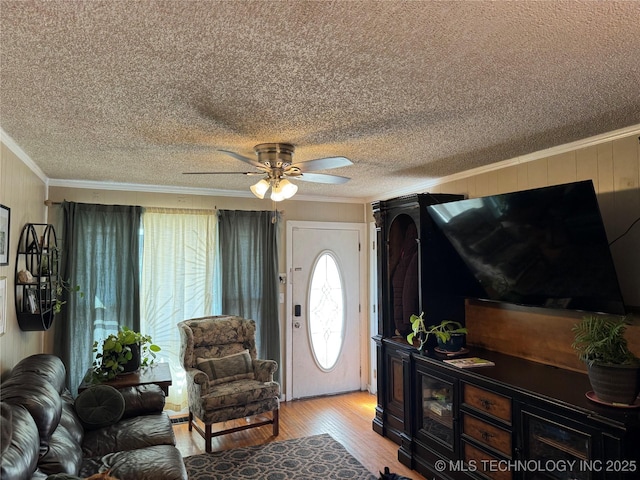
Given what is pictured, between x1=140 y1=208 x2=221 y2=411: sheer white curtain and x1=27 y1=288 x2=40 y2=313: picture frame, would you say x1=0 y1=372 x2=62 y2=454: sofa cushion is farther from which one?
x1=140 y1=208 x2=221 y2=411: sheer white curtain

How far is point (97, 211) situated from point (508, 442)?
13.6 feet

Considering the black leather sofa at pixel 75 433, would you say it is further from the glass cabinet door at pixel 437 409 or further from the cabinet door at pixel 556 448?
the cabinet door at pixel 556 448

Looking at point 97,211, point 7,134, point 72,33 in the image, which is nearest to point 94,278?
point 97,211

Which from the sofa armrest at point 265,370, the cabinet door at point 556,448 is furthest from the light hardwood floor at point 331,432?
the cabinet door at point 556,448

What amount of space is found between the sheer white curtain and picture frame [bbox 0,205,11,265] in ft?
5.91

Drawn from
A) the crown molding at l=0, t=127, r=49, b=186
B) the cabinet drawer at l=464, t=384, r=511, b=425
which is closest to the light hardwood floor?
the cabinet drawer at l=464, t=384, r=511, b=425

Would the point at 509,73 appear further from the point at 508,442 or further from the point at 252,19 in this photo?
the point at 508,442

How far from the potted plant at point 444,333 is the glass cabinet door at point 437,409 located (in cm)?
27

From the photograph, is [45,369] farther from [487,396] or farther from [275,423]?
[487,396]

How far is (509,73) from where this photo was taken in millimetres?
1858

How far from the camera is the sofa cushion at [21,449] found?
1739 millimetres

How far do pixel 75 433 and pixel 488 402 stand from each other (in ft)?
8.88

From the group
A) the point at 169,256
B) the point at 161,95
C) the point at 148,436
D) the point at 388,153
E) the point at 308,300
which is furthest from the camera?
the point at 308,300

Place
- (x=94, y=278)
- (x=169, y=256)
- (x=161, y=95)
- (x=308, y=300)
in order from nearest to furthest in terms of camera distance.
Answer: (x=161, y=95) < (x=94, y=278) < (x=169, y=256) < (x=308, y=300)
